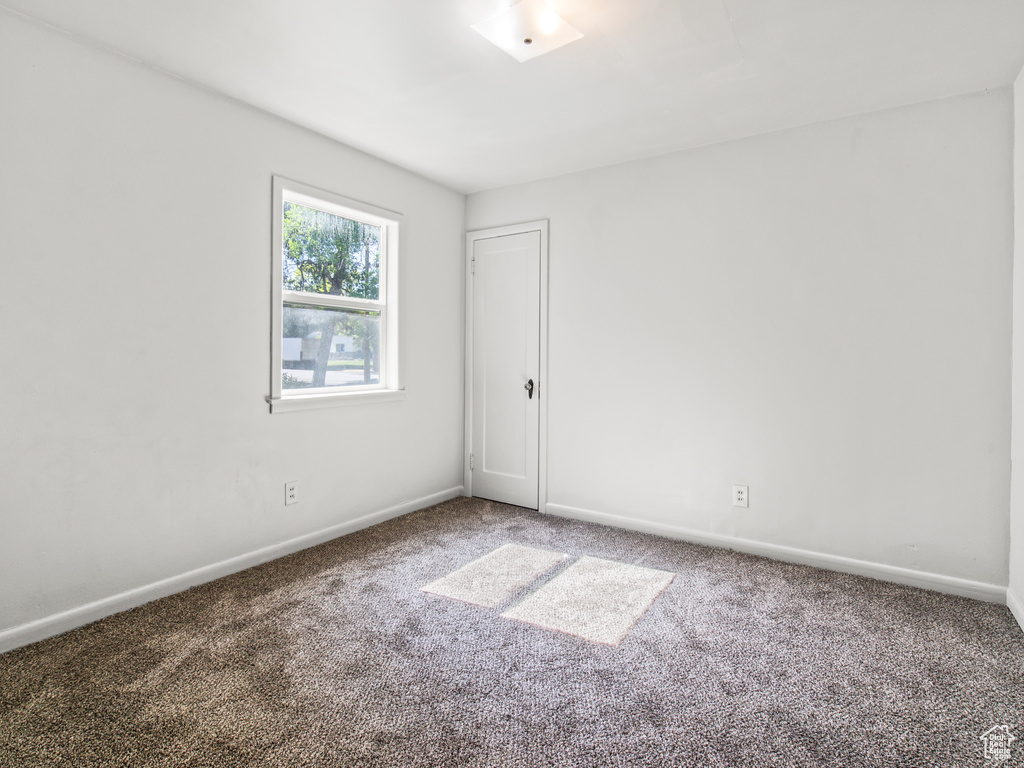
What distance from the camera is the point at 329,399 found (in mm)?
3428

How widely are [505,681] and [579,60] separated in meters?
2.54

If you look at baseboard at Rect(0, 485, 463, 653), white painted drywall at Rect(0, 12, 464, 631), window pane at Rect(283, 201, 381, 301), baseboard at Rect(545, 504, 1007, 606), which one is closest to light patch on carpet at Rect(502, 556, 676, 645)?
baseboard at Rect(545, 504, 1007, 606)

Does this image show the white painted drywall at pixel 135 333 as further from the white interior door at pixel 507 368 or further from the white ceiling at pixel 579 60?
the white interior door at pixel 507 368

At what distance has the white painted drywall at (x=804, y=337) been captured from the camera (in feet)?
8.89

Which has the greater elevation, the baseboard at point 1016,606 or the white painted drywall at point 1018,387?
the white painted drywall at point 1018,387

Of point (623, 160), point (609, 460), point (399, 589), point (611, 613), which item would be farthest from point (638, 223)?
point (399, 589)

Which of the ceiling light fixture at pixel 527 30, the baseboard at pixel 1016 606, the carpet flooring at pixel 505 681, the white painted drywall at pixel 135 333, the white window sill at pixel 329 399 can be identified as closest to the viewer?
the carpet flooring at pixel 505 681

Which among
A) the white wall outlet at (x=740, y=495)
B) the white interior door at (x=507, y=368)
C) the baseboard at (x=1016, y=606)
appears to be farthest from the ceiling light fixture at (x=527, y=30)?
the baseboard at (x=1016, y=606)

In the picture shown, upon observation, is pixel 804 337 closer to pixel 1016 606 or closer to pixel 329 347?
pixel 1016 606

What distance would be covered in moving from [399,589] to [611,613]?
3.42 feet

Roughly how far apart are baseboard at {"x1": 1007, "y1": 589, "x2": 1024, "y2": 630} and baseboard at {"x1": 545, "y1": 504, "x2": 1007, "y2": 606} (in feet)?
0.05

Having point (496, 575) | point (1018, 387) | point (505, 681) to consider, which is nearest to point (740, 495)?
point (1018, 387)

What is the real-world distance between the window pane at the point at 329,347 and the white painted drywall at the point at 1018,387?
3.50 meters

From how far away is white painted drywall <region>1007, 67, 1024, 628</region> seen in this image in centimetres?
247
